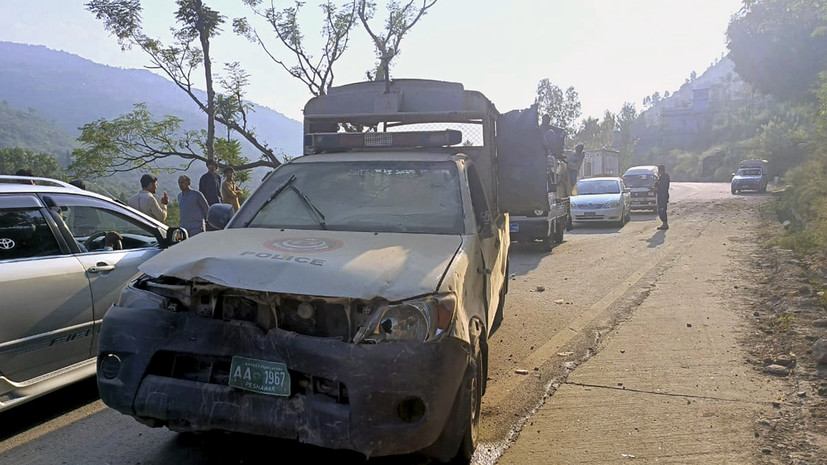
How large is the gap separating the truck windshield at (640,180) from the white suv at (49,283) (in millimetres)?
23796

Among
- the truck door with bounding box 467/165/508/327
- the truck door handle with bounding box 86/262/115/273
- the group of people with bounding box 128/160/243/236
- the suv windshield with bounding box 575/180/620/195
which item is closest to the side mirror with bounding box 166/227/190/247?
the truck door handle with bounding box 86/262/115/273

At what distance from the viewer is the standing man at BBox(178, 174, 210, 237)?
9398mm

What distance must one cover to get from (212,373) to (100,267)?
7.22 feet

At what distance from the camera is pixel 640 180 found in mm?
26219

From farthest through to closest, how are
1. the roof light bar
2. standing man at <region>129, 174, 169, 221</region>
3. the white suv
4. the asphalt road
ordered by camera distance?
standing man at <region>129, 174, 169, 221</region>, the roof light bar, the white suv, the asphalt road

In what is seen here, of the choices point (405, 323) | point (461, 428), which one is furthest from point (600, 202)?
point (405, 323)

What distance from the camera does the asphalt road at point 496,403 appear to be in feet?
12.5

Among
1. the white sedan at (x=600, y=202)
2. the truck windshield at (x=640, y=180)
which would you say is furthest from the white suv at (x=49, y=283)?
the truck windshield at (x=640, y=180)

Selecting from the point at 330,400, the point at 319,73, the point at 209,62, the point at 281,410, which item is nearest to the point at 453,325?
the point at 330,400

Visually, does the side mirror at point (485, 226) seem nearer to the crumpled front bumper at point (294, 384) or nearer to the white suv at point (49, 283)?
the crumpled front bumper at point (294, 384)

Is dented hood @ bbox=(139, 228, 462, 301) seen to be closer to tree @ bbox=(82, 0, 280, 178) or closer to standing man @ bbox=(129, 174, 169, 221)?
standing man @ bbox=(129, 174, 169, 221)

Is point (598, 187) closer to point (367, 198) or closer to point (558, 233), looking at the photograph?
point (558, 233)

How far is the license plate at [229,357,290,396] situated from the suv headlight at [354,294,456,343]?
16.4 inches

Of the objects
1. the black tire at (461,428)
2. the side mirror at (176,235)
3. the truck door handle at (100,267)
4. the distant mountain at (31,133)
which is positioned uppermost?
the distant mountain at (31,133)
